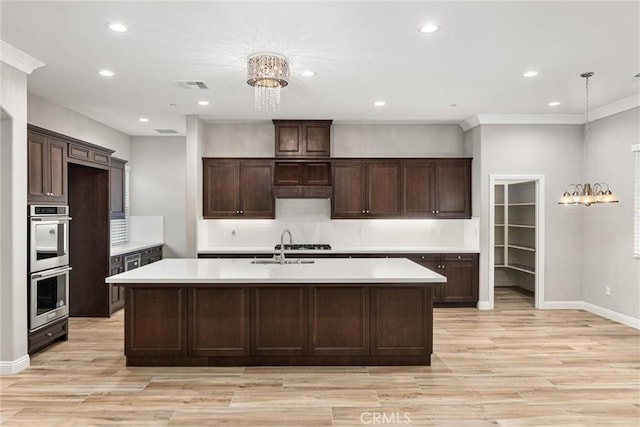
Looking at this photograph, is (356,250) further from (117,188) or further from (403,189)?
(117,188)

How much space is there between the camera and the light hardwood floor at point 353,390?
307cm

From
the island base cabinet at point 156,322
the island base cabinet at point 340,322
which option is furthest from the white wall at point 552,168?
the island base cabinet at point 156,322

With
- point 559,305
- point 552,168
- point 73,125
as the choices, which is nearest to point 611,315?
point 559,305

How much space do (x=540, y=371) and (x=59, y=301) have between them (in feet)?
16.8

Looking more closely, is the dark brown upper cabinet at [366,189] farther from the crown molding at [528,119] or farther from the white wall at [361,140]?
the crown molding at [528,119]

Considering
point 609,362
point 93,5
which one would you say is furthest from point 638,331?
point 93,5

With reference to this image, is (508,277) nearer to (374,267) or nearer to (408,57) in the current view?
(374,267)

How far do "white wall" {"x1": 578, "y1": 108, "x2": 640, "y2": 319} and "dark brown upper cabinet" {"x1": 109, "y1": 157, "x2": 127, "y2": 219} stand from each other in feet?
24.4

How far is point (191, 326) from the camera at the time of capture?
4.00 meters

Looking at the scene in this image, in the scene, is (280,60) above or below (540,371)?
above

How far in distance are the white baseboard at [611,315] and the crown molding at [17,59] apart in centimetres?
743

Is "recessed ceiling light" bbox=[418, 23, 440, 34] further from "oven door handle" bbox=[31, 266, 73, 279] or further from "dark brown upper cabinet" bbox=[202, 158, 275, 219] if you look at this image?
"oven door handle" bbox=[31, 266, 73, 279]

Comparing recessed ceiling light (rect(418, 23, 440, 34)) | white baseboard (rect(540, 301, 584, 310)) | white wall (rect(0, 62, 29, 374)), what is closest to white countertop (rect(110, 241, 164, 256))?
white wall (rect(0, 62, 29, 374))

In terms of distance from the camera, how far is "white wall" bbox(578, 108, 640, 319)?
5461 mm
